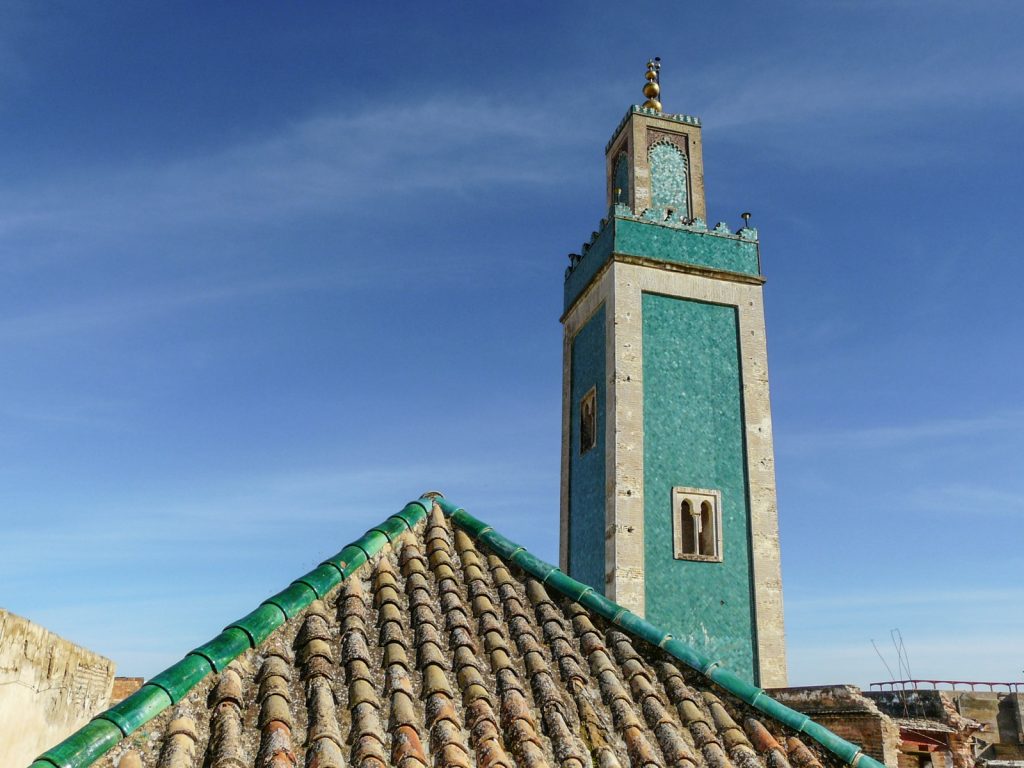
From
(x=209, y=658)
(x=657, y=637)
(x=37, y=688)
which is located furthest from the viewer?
(x=37, y=688)

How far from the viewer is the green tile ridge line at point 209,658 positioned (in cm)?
272

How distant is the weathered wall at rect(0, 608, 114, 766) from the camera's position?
520 cm

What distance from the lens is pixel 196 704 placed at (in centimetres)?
306

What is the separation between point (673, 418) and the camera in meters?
12.2

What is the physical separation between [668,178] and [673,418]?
4.01 m

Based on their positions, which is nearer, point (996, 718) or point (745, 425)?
point (745, 425)

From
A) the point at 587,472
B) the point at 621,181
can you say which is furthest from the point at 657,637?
the point at 621,181

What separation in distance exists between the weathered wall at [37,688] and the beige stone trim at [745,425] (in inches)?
257

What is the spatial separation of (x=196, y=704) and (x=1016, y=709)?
1379cm

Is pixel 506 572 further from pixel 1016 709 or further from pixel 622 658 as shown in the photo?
pixel 1016 709

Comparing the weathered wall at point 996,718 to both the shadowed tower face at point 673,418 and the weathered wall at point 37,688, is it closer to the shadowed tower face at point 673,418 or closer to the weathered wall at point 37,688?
the shadowed tower face at point 673,418

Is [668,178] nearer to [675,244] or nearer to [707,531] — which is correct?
[675,244]

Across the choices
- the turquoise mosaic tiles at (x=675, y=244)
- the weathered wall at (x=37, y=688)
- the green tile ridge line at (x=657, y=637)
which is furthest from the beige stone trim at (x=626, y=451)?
the green tile ridge line at (x=657, y=637)

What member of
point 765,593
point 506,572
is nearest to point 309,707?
point 506,572
